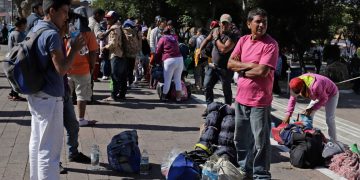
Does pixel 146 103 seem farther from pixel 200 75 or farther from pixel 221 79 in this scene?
pixel 200 75

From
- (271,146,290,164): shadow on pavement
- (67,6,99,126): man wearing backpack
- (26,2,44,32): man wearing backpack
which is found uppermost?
(26,2,44,32): man wearing backpack

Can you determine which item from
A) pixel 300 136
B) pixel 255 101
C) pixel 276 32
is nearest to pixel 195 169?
pixel 255 101

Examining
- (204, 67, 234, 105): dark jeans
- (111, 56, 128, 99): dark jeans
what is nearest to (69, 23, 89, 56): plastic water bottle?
(204, 67, 234, 105): dark jeans

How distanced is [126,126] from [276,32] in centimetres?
1071

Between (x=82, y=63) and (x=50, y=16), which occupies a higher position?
(x=50, y=16)

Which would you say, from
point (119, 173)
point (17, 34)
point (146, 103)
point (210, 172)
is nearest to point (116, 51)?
point (146, 103)

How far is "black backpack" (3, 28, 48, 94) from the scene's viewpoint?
3873 mm

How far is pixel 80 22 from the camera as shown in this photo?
666 cm

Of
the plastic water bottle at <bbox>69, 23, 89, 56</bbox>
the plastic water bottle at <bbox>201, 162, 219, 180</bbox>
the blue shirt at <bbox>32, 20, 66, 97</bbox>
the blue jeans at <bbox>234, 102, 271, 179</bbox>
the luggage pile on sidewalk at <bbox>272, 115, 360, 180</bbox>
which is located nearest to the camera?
the blue shirt at <bbox>32, 20, 66, 97</bbox>

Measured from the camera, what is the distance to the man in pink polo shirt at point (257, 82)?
4.82 meters

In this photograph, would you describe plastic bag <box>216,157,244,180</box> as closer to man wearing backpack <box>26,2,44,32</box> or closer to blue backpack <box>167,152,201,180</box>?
blue backpack <box>167,152,201,180</box>

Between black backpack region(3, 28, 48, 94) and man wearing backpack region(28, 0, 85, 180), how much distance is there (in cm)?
4

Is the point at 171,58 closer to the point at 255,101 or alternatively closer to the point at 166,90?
the point at 166,90

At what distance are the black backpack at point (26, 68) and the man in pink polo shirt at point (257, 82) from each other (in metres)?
2.07
